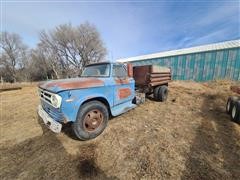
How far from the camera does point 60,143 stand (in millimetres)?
3389

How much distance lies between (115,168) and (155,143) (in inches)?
50.7

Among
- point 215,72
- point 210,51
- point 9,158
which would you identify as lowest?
point 9,158

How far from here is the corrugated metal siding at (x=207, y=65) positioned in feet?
38.5

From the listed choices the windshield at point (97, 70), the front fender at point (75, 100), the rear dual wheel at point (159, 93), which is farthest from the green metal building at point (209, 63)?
the front fender at point (75, 100)

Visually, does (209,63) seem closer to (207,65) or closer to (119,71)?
(207,65)

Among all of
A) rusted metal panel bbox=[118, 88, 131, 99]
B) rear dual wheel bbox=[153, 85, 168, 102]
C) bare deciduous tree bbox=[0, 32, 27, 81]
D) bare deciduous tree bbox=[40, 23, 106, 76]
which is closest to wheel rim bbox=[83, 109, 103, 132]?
rusted metal panel bbox=[118, 88, 131, 99]

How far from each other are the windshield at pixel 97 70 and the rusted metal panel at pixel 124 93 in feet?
2.49

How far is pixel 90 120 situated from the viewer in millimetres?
3484

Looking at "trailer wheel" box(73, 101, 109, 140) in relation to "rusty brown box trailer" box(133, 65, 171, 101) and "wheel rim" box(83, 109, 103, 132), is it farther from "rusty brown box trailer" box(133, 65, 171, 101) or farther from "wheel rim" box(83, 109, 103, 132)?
"rusty brown box trailer" box(133, 65, 171, 101)

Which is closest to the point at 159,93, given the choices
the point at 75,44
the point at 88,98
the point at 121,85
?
the point at 121,85

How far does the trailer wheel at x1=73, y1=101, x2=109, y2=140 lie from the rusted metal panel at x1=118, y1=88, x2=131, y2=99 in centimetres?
81

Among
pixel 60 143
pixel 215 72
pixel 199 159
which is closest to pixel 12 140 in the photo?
pixel 60 143

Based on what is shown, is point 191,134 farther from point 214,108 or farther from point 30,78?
point 30,78

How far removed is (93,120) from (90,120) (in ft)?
0.32
